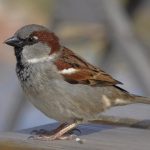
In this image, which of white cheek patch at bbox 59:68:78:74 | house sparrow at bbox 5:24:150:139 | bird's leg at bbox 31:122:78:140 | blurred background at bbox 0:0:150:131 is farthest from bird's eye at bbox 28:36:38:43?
blurred background at bbox 0:0:150:131

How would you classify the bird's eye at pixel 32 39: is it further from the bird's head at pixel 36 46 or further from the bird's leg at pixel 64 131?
the bird's leg at pixel 64 131

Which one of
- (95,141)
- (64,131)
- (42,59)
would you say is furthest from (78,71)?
(95,141)

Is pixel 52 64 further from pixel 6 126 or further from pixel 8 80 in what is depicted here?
pixel 8 80

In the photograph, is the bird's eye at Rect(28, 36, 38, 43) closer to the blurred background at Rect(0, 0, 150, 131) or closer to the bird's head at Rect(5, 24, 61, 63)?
the bird's head at Rect(5, 24, 61, 63)

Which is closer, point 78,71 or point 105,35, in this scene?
point 78,71

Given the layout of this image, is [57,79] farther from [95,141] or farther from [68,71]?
[95,141]

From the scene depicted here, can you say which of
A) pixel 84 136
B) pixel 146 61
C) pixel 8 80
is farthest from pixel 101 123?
pixel 8 80
